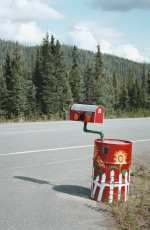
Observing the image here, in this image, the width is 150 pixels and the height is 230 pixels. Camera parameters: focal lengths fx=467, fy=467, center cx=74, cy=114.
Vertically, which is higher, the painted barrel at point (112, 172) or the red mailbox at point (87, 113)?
the red mailbox at point (87, 113)

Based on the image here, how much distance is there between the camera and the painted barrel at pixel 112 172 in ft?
21.9

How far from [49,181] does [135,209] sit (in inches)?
86.5

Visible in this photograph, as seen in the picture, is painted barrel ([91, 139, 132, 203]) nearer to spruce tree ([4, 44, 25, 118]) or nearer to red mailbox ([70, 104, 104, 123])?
red mailbox ([70, 104, 104, 123])

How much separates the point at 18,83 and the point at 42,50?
5.68 m

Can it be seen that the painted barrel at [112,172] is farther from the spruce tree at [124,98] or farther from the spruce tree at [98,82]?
the spruce tree at [124,98]

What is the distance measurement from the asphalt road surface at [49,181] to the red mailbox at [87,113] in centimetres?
118

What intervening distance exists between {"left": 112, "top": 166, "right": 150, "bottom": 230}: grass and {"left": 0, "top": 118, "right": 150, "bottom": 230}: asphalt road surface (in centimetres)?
16

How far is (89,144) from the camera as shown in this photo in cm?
1437

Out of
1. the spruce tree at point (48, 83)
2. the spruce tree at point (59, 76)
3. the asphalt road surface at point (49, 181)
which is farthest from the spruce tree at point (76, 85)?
the asphalt road surface at point (49, 181)

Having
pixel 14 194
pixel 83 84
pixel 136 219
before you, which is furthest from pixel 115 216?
pixel 83 84

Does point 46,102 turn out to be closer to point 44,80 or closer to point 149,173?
point 44,80

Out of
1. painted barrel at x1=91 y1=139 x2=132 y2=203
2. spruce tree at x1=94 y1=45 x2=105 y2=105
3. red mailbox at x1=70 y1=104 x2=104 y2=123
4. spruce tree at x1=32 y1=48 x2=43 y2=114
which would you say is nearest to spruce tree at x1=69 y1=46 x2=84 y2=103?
spruce tree at x1=94 y1=45 x2=105 y2=105

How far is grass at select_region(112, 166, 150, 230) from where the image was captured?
18.4 ft

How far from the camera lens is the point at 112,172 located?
6.66 metres
